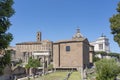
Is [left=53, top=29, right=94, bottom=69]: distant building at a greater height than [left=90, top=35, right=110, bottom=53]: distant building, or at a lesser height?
lesser

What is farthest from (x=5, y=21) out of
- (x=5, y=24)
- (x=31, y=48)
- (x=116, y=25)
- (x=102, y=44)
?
(x=102, y=44)

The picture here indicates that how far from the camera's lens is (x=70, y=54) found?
6562 centimetres

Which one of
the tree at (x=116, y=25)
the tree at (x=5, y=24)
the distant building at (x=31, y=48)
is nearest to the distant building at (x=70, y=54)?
the distant building at (x=31, y=48)

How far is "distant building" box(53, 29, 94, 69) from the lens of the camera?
64.7m

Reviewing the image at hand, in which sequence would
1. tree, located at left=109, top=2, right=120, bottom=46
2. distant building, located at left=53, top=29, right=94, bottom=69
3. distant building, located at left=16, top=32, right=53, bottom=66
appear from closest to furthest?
tree, located at left=109, top=2, right=120, bottom=46 → distant building, located at left=53, top=29, right=94, bottom=69 → distant building, located at left=16, top=32, right=53, bottom=66

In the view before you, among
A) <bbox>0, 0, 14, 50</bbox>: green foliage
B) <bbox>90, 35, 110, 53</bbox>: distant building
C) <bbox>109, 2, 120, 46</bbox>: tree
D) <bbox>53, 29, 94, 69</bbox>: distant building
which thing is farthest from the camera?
<bbox>90, 35, 110, 53</bbox>: distant building

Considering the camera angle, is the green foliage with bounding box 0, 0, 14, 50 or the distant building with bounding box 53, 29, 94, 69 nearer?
the green foliage with bounding box 0, 0, 14, 50

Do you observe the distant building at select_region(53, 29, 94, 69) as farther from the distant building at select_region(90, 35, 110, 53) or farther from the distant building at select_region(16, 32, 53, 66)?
the distant building at select_region(90, 35, 110, 53)

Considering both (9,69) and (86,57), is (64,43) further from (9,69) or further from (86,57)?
(9,69)

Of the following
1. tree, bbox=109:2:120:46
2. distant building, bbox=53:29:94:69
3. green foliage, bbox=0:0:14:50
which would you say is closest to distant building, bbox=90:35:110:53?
distant building, bbox=53:29:94:69

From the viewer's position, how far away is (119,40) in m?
27.1

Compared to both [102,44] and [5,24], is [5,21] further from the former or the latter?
[102,44]

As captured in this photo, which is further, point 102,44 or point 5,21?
point 102,44

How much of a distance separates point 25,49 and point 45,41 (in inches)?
357
